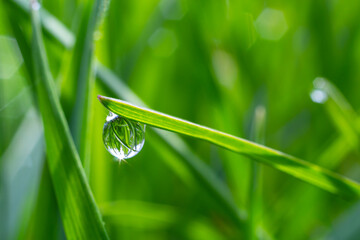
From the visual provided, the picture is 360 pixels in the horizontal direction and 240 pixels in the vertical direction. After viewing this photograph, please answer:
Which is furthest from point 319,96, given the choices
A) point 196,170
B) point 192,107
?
point 192,107

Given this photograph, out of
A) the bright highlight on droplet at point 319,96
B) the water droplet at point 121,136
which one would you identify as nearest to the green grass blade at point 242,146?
the water droplet at point 121,136

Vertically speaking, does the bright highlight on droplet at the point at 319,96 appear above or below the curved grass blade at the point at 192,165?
above

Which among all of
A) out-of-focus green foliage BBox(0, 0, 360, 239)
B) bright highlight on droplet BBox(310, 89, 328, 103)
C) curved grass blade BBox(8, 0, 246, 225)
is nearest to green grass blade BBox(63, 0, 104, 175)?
out-of-focus green foliage BBox(0, 0, 360, 239)

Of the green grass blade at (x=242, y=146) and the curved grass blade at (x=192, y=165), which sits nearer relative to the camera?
the green grass blade at (x=242, y=146)

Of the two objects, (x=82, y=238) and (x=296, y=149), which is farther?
(x=296, y=149)

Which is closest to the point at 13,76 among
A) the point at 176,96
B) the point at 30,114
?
the point at 30,114

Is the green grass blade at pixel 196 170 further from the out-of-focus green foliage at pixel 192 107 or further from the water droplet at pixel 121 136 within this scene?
the water droplet at pixel 121 136

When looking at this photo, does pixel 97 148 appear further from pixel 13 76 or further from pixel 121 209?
pixel 13 76
